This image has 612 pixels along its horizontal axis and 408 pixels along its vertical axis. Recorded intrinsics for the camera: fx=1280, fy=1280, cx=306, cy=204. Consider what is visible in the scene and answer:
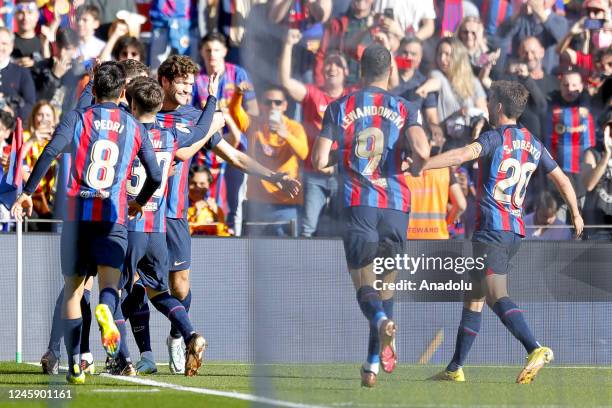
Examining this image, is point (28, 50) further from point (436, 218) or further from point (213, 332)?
point (436, 218)

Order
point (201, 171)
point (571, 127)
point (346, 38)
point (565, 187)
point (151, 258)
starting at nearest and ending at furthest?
point (346, 38), point (571, 127), point (565, 187), point (151, 258), point (201, 171)

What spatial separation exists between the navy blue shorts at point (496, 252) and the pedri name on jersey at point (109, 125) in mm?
2738

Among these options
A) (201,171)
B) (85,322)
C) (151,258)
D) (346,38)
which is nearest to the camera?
(346,38)

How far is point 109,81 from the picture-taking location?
25.3 ft

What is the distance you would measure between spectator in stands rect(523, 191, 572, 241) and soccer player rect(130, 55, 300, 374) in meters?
3.18

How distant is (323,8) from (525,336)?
181cm

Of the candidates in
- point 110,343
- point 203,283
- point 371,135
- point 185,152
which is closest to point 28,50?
point 203,283

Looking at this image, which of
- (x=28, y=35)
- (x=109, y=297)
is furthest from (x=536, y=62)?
(x=28, y=35)

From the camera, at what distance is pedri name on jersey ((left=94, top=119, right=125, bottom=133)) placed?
764 cm

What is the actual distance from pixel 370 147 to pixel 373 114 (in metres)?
0.14

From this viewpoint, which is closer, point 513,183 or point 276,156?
point 276,156

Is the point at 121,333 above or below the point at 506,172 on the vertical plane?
below

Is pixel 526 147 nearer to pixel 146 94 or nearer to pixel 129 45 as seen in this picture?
pixel 146 94

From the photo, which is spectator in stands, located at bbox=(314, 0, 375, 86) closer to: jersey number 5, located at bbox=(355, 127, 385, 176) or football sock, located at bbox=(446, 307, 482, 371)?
jersey number 5, located at bbox=(355, 127, 385, 176)
